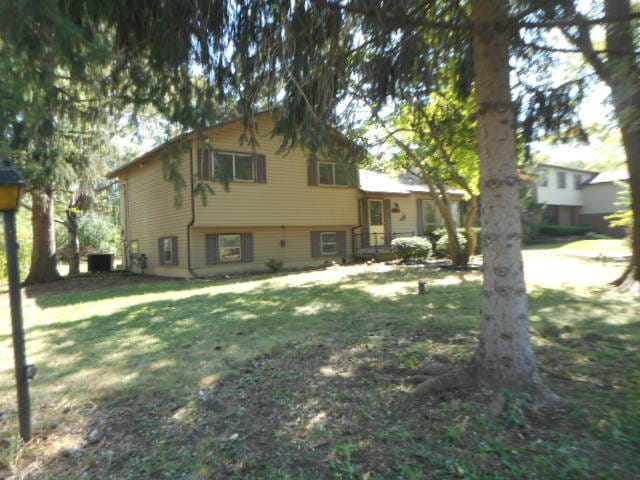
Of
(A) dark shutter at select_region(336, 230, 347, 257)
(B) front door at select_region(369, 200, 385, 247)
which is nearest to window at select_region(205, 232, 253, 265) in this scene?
(A) dark shutter at select_region(336, 230, 347, 257)

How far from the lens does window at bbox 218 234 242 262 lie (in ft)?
54.2

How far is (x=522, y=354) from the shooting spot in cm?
380

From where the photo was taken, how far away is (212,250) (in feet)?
53.2

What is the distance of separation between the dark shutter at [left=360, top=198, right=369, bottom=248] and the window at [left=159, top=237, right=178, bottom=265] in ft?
29.7

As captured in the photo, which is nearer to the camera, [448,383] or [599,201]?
[448,383]

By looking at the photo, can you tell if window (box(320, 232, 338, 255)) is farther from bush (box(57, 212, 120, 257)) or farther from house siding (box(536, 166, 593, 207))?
bush (box(57, 212, 120, 257))

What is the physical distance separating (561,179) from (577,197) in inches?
109

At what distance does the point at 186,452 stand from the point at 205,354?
2.56 metres

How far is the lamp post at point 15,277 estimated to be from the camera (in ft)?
10.9

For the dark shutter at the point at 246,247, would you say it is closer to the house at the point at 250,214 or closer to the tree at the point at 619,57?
the house at the point at 250,214

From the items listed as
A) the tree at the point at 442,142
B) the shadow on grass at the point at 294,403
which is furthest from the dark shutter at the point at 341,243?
the shadow on grass at the point at 294,403

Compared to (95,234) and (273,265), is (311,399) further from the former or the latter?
(95,234)

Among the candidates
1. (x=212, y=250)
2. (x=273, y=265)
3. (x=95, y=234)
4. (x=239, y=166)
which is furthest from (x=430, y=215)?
(x=95, y=234)

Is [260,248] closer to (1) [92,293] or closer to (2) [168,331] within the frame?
(1) [92,293]
